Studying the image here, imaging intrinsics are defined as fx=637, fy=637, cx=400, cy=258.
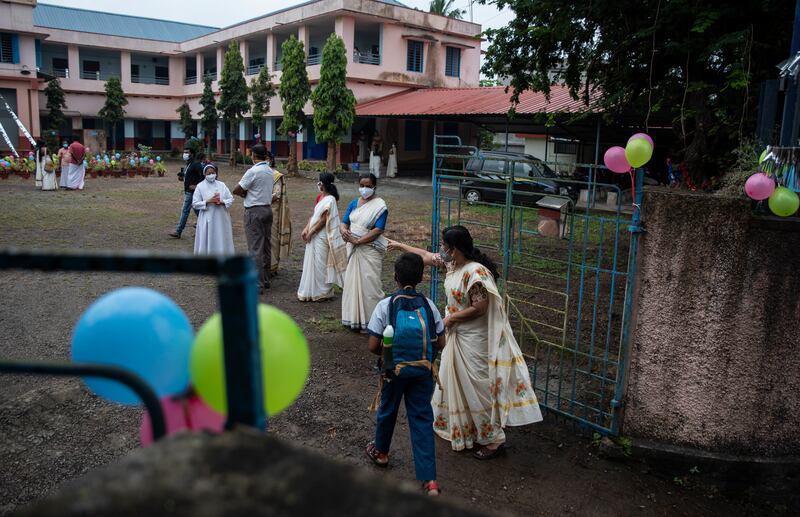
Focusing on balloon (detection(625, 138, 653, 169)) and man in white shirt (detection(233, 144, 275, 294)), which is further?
man in white shirt (detection(233, 144, 275, 294))

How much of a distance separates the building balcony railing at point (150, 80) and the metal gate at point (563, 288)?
1312 inches

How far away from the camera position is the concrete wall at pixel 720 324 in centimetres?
349

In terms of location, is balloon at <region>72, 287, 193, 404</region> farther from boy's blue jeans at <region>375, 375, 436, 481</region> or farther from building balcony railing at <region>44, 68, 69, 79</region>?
building balcony railing at <region>44, 68, 69, 79</region>

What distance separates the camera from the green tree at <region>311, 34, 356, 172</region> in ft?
74.2

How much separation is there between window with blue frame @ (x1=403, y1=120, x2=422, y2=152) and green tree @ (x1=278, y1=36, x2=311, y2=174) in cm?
511

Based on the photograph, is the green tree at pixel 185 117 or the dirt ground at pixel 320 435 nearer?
the dirt ground at pixel 320 435

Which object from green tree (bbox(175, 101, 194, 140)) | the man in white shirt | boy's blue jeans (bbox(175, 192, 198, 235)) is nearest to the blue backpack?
the man in white shirt

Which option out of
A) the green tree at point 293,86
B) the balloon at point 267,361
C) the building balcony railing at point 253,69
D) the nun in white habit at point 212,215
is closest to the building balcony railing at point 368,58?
the green tree at point 293,86

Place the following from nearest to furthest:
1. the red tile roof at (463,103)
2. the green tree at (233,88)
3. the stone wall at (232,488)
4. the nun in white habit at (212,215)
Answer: the stone wall at (232,488) < the nun in white habit at (212,215) < the red tile roof at (463,103) < the green tree at (233,88)

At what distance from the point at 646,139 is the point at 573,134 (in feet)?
46.0

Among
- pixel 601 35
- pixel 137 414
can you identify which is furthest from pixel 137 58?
pixel 137 414

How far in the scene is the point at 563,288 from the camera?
869 centimetres

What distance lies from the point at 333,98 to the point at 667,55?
54.3 ft

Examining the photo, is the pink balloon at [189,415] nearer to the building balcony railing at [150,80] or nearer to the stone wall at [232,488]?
the stone wall at [232,488]
